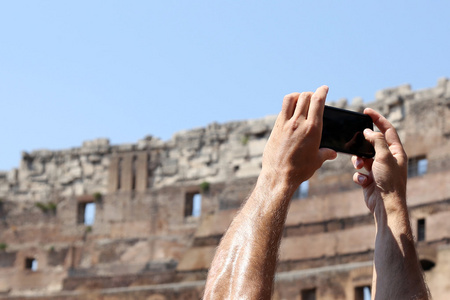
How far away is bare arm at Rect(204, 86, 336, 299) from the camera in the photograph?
3.79 meters

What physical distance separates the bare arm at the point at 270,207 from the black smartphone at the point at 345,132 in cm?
21

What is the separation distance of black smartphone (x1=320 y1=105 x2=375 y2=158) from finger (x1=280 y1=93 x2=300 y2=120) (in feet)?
1.05

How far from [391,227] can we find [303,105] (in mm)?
831

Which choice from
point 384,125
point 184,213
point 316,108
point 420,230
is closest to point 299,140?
point 316,108

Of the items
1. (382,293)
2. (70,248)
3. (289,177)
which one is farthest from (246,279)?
(70,248)

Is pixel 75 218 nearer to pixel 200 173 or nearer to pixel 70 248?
pixel 70 248

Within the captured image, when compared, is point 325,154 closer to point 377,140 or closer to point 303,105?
point 303,105

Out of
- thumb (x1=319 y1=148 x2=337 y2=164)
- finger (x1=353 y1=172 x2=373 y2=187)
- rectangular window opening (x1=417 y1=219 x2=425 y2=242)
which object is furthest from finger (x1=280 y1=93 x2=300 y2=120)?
rectangular window opening (x1=417 y1=219 x2=425 y2=242)

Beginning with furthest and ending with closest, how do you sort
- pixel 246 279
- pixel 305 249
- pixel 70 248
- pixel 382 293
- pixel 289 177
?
pixel 70 248 → pixel 305 249 → pixel 382 293 → pixel 289 177 → pixel 246 279

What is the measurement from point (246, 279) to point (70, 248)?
36400 millimetres

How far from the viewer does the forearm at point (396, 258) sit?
4.40 m

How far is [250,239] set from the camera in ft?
12.8

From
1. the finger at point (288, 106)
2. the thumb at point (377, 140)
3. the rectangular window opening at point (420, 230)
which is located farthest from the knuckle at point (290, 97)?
the rectangular window opening at point (420, 230)

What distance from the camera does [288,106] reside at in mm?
4195
